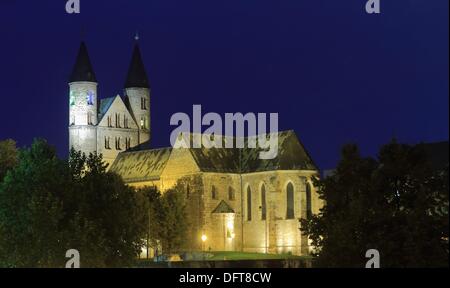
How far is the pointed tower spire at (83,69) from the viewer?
147000 mm

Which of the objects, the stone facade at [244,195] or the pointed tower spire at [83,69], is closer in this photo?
the stone facade at [244,195]

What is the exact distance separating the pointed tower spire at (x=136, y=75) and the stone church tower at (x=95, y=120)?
435cm

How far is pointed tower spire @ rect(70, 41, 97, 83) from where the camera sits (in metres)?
147

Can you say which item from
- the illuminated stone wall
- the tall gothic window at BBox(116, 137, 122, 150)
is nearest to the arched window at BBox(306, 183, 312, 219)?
the illuminated stone wall

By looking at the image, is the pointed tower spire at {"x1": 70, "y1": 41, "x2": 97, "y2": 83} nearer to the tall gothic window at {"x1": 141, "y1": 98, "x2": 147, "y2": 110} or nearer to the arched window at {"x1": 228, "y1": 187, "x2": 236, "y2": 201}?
the tall gothic window at {"x1": 141, "y1": 98, "x2": 147, "y2": 110}

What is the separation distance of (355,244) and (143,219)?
47286mm

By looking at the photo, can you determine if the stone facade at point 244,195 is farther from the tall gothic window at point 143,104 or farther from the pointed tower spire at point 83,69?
the tall gothic window at point 143,104

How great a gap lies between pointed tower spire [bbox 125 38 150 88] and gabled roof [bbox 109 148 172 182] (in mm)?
28395

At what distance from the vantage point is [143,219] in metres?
102

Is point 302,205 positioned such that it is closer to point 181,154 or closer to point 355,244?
point 181,154

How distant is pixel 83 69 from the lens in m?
147

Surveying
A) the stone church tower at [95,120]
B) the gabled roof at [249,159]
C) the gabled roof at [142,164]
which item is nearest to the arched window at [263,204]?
the gabled roof at [249,159]

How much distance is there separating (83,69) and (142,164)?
3016 centimetres
